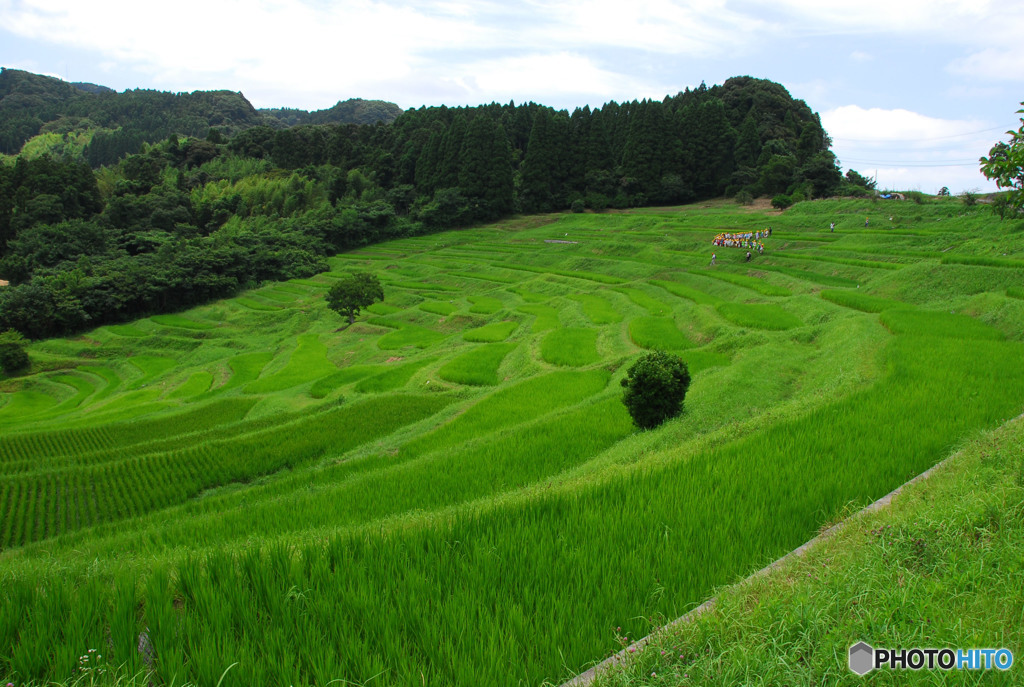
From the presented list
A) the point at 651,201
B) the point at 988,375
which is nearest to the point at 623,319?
the point at 988,375

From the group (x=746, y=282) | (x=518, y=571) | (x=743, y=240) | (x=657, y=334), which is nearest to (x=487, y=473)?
(x=518, y=571)

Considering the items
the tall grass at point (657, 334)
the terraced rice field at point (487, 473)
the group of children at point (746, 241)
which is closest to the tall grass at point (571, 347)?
the terraced rice field at point (487, 473)

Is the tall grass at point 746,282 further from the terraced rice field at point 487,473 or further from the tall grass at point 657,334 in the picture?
the tall grass at point 657,334

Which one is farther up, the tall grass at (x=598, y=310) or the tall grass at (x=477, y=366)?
the tall grass at (x=598, y=310)

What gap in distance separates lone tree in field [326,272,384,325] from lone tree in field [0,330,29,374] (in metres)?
19.1

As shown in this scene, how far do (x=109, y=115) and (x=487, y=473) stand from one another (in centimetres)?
17538

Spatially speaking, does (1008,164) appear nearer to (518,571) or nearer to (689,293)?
(518,571)

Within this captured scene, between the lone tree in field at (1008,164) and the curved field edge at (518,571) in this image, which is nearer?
the curved field edge at (518,571)

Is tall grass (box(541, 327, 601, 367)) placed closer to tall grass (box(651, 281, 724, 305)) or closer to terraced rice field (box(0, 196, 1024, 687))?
terraced rice field (box(0, 196, 1024, 687))

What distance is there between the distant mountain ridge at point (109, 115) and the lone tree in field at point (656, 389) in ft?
386

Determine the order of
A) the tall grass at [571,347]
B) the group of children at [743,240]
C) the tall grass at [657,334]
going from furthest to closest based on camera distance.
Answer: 1. the group of children at [743,240]
2. the tall grass at [657,334]
3. the tall grass at [571,347]

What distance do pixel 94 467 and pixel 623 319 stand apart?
20.0m

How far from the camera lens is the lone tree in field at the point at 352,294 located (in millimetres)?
37031

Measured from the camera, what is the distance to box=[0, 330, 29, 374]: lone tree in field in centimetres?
3530
